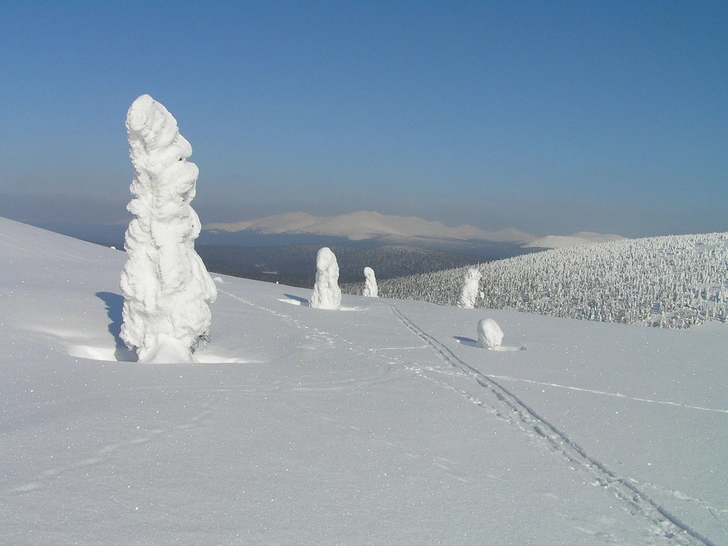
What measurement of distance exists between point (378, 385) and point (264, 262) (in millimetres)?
190575

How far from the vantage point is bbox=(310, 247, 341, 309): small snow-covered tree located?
26.3 meters

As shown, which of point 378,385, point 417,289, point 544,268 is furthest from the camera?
point 544,268

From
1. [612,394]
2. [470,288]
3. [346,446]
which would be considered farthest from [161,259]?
[470,288]

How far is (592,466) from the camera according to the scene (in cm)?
662

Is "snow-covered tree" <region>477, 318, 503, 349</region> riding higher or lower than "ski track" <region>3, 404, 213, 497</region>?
higher

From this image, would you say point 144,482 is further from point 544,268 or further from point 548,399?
point 544,268

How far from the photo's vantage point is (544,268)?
15375 cm

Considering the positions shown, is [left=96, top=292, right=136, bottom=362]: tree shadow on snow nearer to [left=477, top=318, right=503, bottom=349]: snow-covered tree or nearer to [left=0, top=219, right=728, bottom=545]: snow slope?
[left=0, top=219, right=728, bottom=545]: snow slope

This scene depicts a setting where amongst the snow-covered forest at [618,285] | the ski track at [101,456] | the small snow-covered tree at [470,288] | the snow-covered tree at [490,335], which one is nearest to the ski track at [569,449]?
the snow-covered tree at [490,335]

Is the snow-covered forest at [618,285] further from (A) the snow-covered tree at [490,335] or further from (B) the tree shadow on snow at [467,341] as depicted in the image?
(A) the snow-covered tree at [490,335]

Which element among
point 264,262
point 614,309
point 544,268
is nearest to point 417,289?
point 614,309

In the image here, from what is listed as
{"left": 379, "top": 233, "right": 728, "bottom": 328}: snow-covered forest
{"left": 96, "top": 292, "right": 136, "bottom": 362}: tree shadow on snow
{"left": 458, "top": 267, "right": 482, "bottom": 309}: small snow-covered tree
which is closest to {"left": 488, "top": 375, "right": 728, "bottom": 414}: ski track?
{"left": 96, "top": 292, "right": 136, "bottom": 362}: tree shadow on snow

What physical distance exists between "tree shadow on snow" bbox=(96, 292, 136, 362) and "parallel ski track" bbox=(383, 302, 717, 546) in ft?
27.5

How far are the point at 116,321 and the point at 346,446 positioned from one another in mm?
11031
